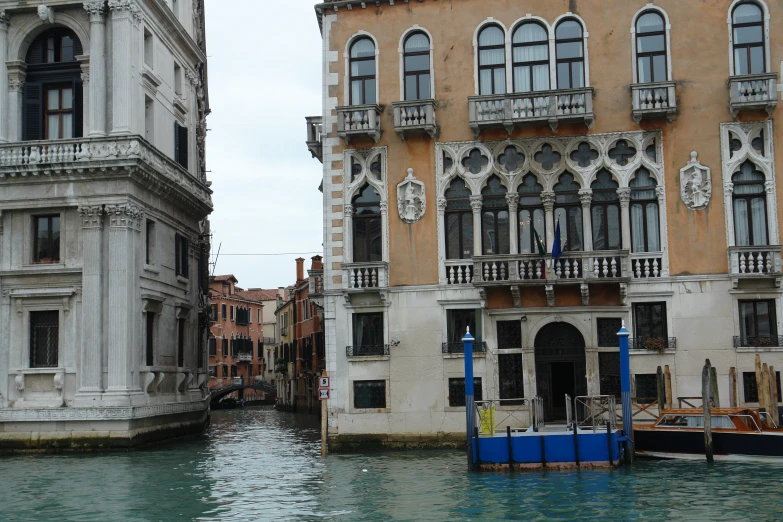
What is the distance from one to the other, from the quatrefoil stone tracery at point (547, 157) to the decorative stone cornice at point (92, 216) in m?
13.0

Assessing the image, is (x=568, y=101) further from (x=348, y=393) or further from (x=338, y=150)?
(x=348, y=393)

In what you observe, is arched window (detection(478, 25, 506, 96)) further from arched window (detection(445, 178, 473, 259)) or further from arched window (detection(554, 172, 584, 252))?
arched window (detection(554, 172, 584, 252))

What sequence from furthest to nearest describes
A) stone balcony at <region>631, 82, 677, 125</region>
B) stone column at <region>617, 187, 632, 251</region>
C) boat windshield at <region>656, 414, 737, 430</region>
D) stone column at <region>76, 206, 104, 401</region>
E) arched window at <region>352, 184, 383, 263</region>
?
stone column at <region>76, 206, 104, 401</region>
arched window at <region>352, 184, 383, 263</region>
stone column at <region>617, 187, 632, 251</region>
stone balcony at <region>631, 82, 677, 125</region>
boat windshield at <region>656, 414, 737, 430</region>

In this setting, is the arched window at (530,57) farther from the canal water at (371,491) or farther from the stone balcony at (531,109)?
the canal water at (371,491)

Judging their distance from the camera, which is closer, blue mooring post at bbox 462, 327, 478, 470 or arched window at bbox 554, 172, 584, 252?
blue mooring post at bbox 462, 327, 478, 470

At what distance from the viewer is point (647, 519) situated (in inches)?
632

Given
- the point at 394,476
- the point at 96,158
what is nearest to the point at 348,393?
the point at 394,476

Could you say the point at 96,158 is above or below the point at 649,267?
above

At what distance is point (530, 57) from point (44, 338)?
16.6 meters

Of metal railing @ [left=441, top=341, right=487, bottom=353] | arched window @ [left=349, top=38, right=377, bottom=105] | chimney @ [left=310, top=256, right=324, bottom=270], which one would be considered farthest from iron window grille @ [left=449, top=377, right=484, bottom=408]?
chimney @ [left=310, top=256, right=324, bottom=270]

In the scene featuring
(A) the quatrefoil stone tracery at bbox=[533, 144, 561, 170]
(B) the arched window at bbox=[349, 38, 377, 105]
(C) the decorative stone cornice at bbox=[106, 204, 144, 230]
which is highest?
(B) the arched window at bbox=[349, 38, 377, 105]

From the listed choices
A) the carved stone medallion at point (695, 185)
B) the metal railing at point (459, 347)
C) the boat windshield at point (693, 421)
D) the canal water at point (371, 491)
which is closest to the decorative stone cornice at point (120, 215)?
the canal water at point (371, 491)

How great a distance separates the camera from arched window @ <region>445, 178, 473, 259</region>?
27172mm

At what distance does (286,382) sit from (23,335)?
153ft
